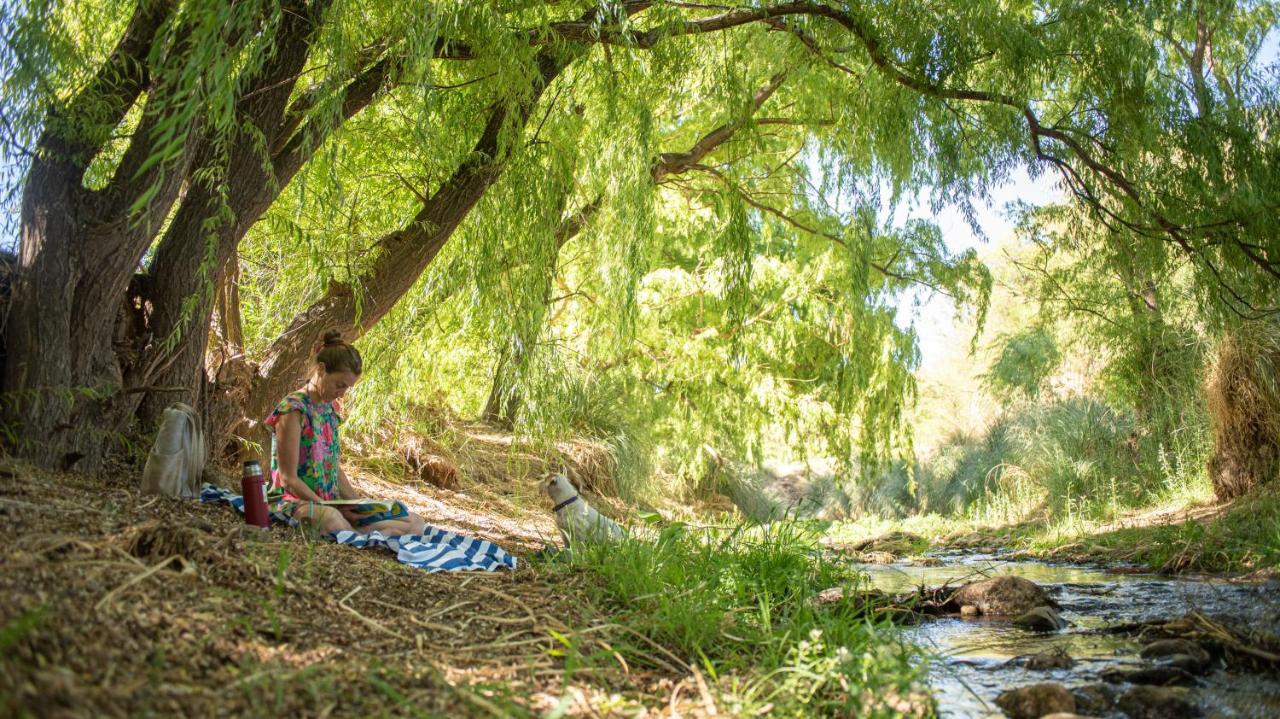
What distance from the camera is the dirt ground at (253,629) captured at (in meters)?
1.60

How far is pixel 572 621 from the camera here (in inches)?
111

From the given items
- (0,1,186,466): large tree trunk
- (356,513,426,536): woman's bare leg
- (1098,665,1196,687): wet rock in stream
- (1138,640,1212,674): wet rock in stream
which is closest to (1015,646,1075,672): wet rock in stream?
(1098,665,1196,687): wet rock in stream

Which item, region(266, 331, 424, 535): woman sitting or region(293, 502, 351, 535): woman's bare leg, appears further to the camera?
region(266, 331, 424, 535): woman sitting

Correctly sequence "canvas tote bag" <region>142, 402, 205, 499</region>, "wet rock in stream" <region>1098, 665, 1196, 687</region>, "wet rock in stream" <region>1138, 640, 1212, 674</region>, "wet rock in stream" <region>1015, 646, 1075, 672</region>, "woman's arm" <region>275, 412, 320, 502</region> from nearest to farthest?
"wet rock in stream" <region>1098, 665, 1196, 687</region>
"wet rock in stream" <region>1138, 640, 1212, 674</region>
"wet rock in stream" <region>1015, 646, 1075, 672</region>
"canvas tote bag" <region>142, 402, 205, 499</region>
"woman's arm" <region>275, 412, 320, 502</region>

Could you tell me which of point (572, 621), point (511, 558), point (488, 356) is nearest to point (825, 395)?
point (488, 356)

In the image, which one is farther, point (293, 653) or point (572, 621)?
point (572, 621)

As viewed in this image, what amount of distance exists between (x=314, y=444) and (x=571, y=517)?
1.29 meters

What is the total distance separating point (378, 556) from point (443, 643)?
121 centimetres

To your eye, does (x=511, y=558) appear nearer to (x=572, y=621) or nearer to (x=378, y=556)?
(x=378, y=556)

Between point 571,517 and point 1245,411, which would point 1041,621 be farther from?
point 1245,411

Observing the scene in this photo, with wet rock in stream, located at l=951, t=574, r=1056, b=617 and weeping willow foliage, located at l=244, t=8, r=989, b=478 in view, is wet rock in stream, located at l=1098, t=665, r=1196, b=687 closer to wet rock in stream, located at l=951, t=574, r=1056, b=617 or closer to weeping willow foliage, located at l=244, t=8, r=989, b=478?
wet rock in stream, located at l=951, t=574, r=1056, b=617

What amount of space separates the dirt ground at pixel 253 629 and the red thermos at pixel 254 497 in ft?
0.52

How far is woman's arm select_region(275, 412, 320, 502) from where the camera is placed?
3984mm

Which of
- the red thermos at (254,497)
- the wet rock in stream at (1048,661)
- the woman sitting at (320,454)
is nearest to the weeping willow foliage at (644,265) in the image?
the woman sitting at (320,454)
